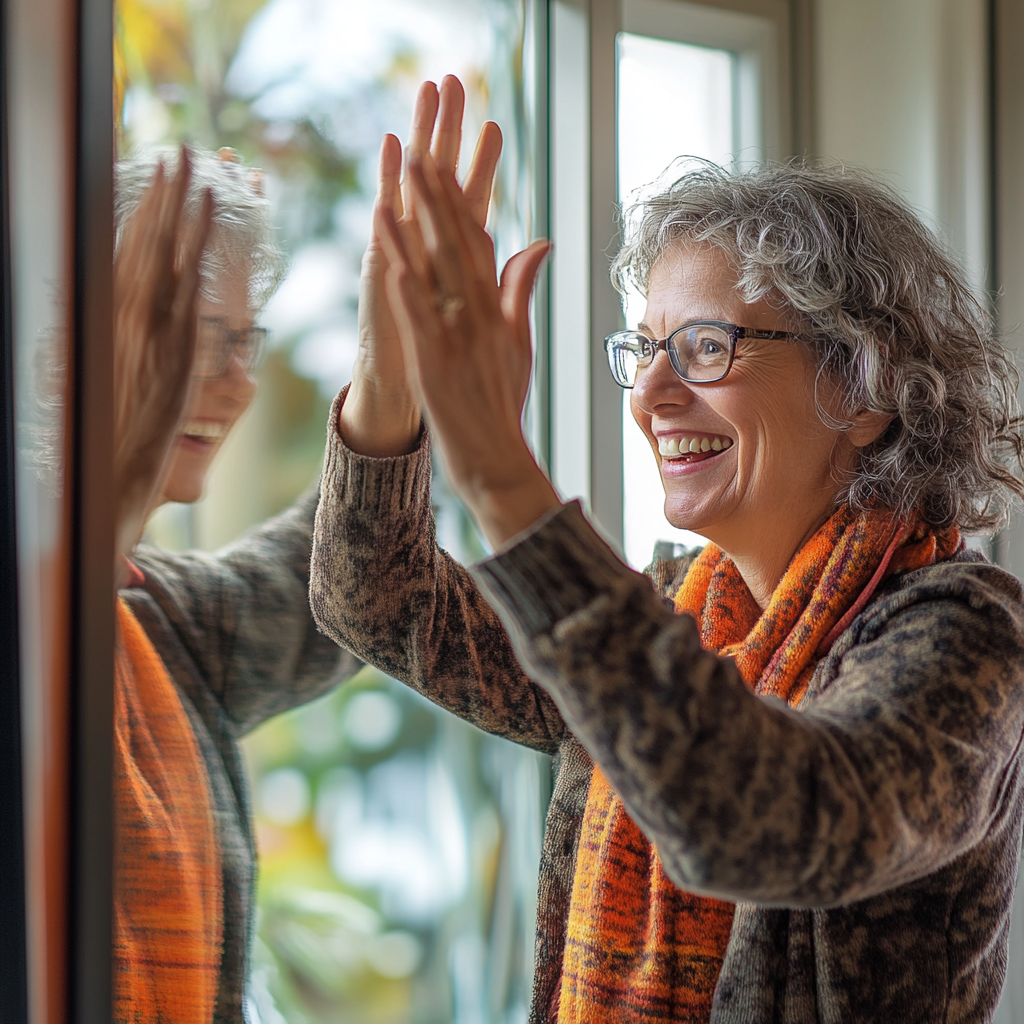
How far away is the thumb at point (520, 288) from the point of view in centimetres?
77

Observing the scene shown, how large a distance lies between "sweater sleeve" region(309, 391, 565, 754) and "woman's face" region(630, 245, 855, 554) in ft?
0.83

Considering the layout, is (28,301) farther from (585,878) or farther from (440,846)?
(440,846)

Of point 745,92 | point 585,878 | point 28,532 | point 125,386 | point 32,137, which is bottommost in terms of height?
point 585,878

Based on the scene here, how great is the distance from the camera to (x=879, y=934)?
887mm

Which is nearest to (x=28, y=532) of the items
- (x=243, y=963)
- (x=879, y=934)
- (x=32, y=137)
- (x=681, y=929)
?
(x=32, y=137)

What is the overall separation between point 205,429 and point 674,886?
0.66 metres

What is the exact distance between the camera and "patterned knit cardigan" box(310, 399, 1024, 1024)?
0.68 meters

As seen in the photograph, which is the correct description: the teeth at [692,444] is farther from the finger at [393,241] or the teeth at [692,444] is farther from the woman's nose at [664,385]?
the finger at [393,241]

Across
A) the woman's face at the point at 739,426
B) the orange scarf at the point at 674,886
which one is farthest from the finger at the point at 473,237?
the orange scarf at the point at 674,886

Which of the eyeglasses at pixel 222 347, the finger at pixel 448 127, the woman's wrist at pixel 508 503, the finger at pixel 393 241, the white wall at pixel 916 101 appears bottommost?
the woman's wrist at pixel 508 503

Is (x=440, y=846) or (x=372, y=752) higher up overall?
(x=372, y=752)

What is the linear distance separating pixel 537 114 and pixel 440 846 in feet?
3.48

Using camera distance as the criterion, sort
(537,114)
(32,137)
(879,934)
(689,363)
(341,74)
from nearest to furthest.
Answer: (32,137), (879,934), (689,363), (341,74), (537,114)

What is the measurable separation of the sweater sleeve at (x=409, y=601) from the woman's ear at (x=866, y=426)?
0.44m
